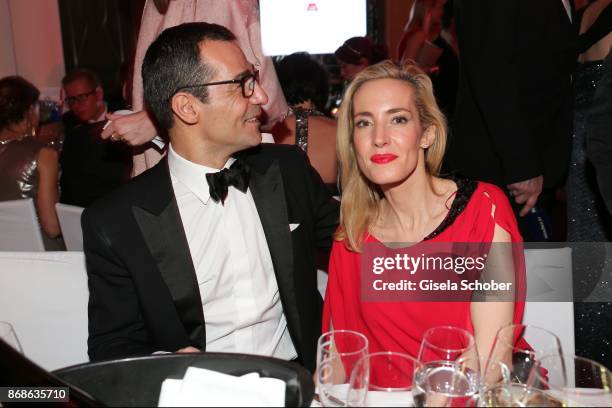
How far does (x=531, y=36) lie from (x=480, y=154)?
0.47 m

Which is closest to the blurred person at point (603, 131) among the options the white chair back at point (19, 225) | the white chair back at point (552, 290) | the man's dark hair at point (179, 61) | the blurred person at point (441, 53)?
the white chair back at point (552, 290)

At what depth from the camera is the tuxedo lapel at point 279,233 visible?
2.14m

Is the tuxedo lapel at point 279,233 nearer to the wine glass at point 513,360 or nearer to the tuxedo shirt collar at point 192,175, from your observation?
the tuxedo shirt collar at point 192,175

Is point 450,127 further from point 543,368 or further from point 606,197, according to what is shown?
point 543,368

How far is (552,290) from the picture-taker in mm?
1908

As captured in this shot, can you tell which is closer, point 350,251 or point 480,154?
point 350,251

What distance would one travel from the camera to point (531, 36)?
2.30 m

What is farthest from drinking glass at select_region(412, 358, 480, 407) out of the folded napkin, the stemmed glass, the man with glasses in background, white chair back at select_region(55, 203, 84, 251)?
the man with glasses in background

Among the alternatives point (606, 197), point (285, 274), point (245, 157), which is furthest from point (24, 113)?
point (606, 197)

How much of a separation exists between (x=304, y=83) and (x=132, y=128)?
4.99 feet

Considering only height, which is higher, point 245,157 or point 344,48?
point 344,48

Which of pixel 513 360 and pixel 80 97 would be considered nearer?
pixel 513 360

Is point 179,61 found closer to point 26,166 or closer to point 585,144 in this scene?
point 585,144

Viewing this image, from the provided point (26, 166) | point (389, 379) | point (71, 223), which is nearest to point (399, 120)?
point (389, 379)
